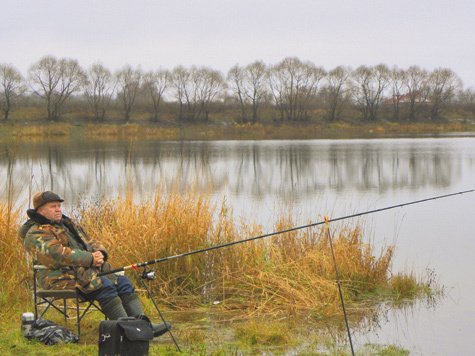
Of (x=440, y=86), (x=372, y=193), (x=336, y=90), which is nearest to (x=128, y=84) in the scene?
(x=336, y=90)

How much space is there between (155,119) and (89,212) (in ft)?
168

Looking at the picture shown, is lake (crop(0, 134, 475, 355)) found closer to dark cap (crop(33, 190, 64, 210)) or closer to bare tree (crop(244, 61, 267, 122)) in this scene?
dark cap (crop(33, 190, 64, 210))

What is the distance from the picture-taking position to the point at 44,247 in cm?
361

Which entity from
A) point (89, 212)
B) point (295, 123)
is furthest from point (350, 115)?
point (89, 212)

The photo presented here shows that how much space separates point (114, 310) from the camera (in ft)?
12.2

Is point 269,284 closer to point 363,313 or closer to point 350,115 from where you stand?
point 363,313

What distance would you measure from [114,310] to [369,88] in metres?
65.3

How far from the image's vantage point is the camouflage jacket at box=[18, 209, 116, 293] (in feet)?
11.9

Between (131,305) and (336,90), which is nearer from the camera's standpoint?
(131,305)

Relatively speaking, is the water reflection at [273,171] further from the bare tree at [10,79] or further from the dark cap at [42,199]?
the bare tree at [10,79]

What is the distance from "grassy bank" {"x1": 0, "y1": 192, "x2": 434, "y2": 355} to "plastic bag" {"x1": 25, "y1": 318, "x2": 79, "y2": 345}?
62 millimetres

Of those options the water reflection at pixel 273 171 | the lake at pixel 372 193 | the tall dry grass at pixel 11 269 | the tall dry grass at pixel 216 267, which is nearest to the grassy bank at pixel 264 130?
the water reflection at pixel 273 171

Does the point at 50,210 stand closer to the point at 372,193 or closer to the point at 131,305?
the point at 131,305

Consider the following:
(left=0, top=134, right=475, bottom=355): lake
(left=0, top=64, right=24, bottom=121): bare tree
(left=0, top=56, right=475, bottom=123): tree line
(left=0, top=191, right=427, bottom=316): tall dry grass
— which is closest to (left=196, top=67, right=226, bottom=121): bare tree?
(left=0, top=56, right=475, bottom=123): tree line
